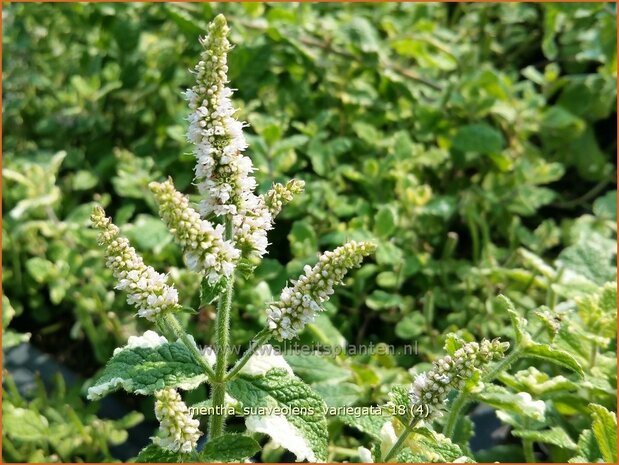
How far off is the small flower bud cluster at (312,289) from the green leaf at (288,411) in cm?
13

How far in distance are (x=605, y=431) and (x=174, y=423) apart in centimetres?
73

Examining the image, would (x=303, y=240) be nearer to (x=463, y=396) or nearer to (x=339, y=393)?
(x=339, y=393)

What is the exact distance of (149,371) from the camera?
1131 mm

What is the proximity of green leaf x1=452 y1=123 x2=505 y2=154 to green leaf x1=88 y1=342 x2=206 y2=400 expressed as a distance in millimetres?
1353

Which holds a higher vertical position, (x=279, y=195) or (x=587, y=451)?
(x=279, y=195)

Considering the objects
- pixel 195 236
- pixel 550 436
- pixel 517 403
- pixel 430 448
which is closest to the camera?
pixel 195 236

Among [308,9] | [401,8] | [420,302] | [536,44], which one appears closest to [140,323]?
[420,302]

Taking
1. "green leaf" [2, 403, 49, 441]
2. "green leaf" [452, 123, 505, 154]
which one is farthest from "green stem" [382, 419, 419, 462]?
"green leaf" [452, 123, 505, 154]

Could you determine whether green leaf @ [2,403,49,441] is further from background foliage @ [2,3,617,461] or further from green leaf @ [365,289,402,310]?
green leaf @ [365,289,402,310]

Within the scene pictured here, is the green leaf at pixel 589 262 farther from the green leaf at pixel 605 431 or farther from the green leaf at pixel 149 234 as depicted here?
the green leaf at pixel 149 234

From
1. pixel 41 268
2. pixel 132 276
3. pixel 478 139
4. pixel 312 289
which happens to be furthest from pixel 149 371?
pixel 478 139

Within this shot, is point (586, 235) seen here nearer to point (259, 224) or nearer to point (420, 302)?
point (420, 302)

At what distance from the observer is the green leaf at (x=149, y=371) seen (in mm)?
1104

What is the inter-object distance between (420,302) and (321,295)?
1.08 metres
